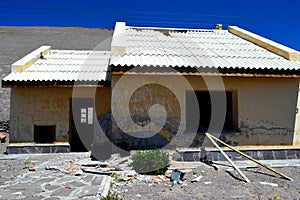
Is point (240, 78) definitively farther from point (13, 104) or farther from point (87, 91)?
point (13, 104)

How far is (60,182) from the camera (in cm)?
566

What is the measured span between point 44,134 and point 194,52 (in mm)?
6177

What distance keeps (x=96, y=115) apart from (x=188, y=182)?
217 inches

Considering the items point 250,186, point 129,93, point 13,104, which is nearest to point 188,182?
point 250,186

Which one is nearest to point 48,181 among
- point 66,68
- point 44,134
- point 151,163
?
point 151,163

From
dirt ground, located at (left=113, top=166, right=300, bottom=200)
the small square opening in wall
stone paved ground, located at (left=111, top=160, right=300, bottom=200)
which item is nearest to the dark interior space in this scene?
stone paved ground, located at (left=111, top=160, right=300, bottom=200)

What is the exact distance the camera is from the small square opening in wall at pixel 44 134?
9875 mm

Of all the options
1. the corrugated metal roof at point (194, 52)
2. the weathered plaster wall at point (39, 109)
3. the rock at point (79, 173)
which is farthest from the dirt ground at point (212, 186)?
the corrugated metal roof at point (194, 52)

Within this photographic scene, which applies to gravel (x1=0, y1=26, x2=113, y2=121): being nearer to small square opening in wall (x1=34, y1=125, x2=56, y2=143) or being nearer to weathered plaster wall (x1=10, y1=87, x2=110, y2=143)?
weathered plaster wall (x1=10, y1=87, x2=110, y2=143)

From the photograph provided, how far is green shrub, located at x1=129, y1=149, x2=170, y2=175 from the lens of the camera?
6109mm

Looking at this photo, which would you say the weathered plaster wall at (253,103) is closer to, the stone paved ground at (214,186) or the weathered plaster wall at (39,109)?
the stone paved ground at (214,186)

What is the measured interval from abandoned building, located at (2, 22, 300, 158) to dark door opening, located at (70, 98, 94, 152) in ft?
0.87

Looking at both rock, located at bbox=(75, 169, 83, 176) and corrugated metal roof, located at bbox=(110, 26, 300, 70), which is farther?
corrugated metal roof, located at bbox=(110, 26, 300, 70)

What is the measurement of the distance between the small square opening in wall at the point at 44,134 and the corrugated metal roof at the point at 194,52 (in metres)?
3.85
